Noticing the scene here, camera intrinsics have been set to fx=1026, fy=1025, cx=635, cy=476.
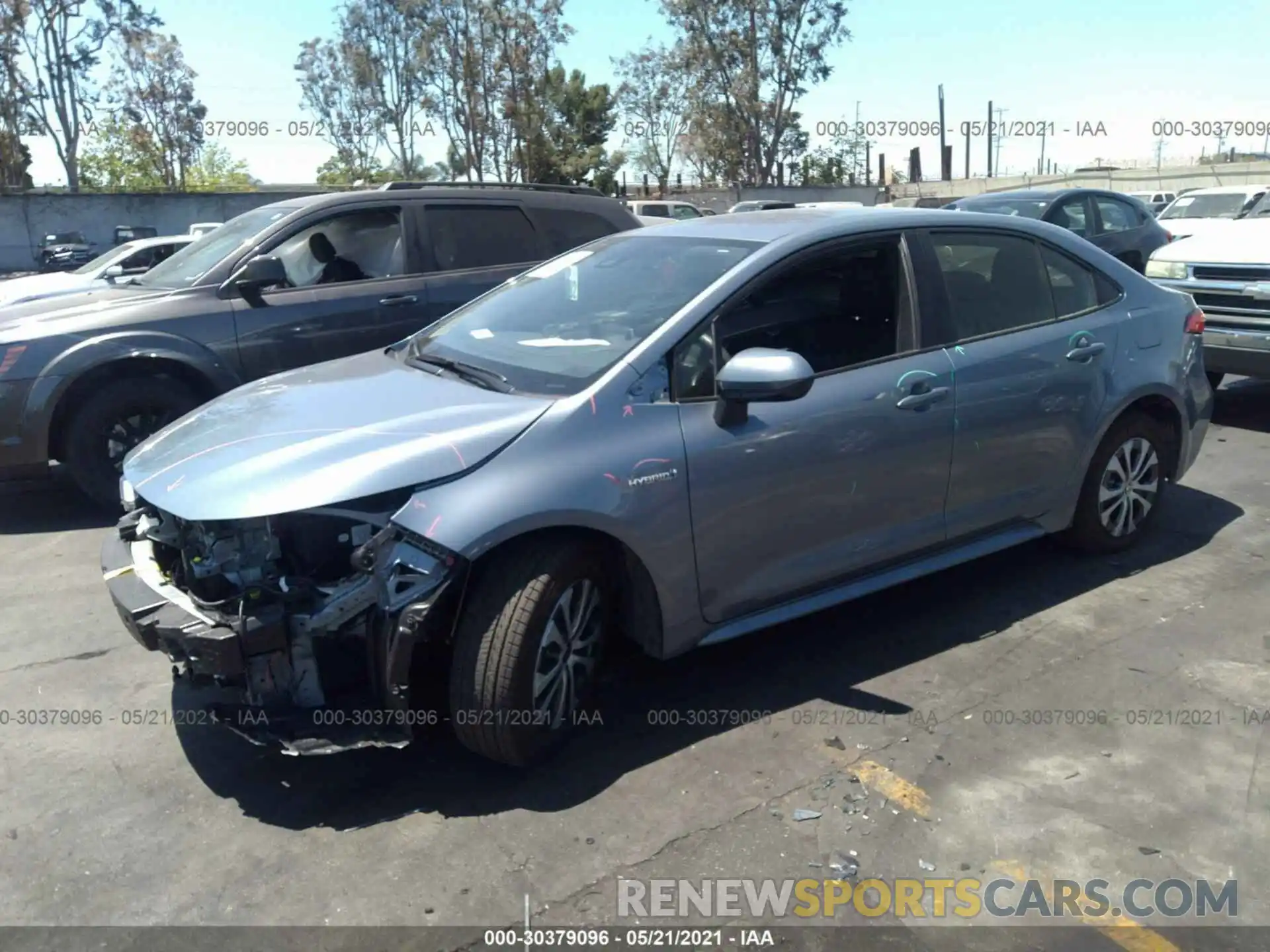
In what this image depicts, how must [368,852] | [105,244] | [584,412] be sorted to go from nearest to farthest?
[368,852] → [584,412] → [105,244]

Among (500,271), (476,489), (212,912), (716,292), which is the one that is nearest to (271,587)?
(476,489)

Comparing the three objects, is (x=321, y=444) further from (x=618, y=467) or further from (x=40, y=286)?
(x=40, y=286)

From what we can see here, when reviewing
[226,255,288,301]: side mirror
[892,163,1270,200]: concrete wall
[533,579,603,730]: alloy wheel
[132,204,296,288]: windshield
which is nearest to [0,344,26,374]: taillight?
[132,204,296,288]: windshield

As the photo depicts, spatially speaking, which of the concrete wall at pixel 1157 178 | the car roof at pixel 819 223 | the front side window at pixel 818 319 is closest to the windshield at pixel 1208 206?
the car roof at pixel 819 223

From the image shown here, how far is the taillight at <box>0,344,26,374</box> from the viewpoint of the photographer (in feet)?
18.5

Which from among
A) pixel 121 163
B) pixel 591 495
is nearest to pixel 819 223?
pixel 591 495

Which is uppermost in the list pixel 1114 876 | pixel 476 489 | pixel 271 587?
pixel 476 489

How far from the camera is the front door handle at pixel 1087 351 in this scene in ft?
14.8

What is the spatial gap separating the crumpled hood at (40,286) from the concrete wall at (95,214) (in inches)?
814

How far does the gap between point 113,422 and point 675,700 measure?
4007 millimetres

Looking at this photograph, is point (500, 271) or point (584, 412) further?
point (500, 271)

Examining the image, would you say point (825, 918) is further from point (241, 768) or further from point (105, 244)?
point (105, 244)

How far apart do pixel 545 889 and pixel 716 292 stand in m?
2.02

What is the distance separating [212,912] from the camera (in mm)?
2721
